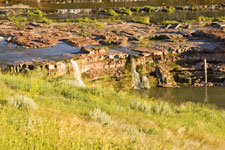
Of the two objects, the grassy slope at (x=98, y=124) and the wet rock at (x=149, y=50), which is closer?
the grassy slope at (x=98, y=124)

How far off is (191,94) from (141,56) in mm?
4191

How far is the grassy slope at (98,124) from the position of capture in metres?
4.19

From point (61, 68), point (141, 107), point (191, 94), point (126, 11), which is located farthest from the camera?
point (126, 11)

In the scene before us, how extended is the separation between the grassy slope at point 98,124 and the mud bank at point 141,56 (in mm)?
7144

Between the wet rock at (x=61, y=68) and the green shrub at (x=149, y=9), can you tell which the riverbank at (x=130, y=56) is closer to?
the wet rock at (x=61, y=68)

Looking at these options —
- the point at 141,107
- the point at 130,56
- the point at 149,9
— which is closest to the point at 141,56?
the point at 130,56

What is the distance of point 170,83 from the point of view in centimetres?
1958

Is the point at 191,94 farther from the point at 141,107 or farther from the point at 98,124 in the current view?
the point at 98,124

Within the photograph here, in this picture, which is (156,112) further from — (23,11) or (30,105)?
(23,11)

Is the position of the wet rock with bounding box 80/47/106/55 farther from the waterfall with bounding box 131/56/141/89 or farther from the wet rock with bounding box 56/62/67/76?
the wet rock with bounding box 56/62/67/76

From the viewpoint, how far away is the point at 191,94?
Result: 1839cm

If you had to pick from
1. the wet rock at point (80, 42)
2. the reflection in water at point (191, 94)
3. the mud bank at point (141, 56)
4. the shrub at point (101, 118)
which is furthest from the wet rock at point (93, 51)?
the shrub at point (101, 118)

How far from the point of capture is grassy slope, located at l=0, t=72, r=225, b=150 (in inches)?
165

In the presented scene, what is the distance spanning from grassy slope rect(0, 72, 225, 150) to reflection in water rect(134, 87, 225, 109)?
6.73 meters
